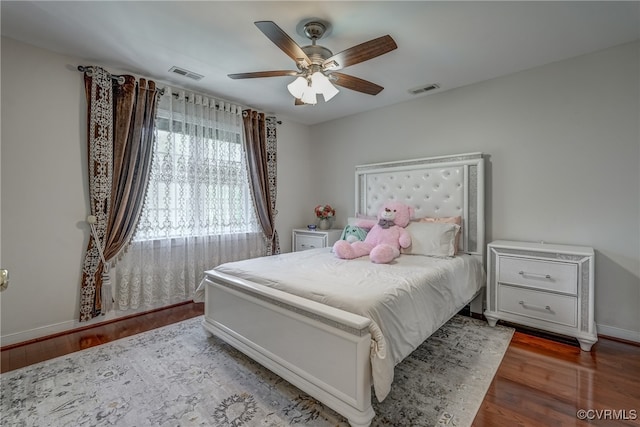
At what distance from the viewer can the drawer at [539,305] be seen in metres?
2.37

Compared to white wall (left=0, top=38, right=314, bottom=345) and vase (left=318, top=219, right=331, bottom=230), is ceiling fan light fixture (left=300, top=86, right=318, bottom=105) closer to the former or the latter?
white wall (left=0, top=38, right=314, bottom=345)

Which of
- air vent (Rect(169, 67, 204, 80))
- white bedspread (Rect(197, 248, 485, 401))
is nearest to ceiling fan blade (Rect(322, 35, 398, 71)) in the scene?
white bedspread (Rect(197, 248, 485, 401))

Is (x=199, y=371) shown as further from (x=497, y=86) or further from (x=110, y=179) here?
(x=497, y=86)

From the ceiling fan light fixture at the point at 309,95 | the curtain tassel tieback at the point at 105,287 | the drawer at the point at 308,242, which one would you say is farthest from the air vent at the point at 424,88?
the curtain tassel tieback at the point at 105,287

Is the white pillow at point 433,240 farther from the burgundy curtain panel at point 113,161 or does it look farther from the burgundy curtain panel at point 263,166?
the burgundy curtain panel at point 113,161

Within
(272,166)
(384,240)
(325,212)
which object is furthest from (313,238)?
(384,240)

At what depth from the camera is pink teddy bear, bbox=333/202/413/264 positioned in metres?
2.58

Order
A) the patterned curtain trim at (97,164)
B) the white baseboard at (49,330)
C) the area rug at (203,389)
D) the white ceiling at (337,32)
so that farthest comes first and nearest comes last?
the patterned curtain trim at (97,164) < the white baseboard at (49,330) < the white ceiling at (337,32) < the area rug at (203,389)

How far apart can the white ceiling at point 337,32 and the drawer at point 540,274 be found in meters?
1.88

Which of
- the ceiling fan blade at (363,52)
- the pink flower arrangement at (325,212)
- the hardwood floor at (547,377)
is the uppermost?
the ceiling fan blade at (363,52)

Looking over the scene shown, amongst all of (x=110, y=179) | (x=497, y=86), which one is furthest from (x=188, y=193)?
(x=497, y=86)

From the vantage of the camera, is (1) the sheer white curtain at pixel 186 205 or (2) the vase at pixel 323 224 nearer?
(1) the sheer white curtain at pixel 186 205

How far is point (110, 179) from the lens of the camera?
2.79m

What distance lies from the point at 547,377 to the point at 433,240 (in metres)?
1.31
